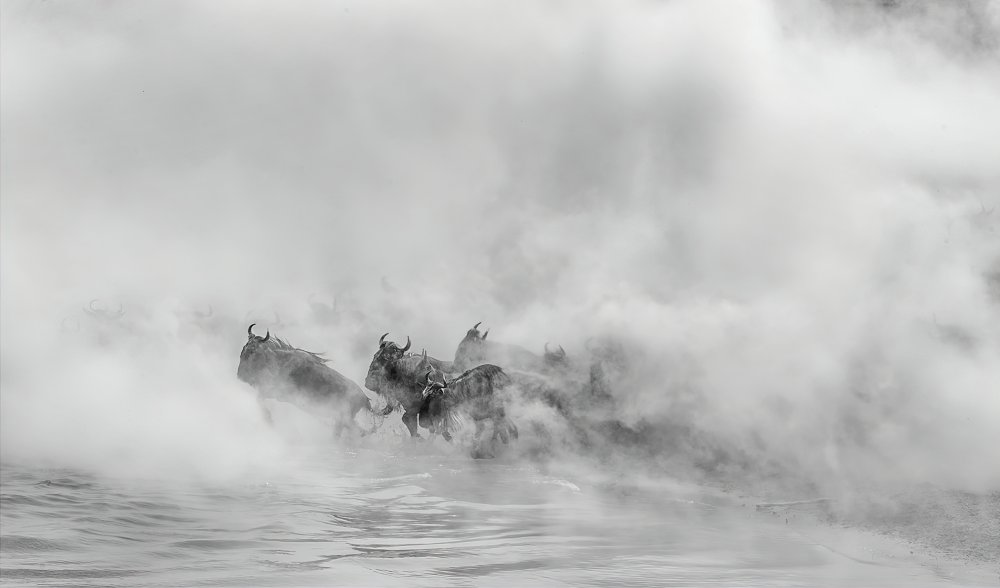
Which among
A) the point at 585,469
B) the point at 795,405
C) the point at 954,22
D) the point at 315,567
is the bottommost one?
the point at 315,567

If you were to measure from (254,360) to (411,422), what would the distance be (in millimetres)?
3137

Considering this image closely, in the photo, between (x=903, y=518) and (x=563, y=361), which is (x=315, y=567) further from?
(x=563, y=361)

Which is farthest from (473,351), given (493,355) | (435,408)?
(435,408)

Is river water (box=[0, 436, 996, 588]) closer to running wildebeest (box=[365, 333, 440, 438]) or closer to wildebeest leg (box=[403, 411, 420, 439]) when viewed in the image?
wildebeest leg (box=[403, 411, 420, 439])

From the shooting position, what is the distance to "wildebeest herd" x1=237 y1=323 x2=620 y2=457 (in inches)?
616

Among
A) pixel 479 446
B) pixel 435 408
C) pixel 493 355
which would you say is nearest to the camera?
pixel 479 446

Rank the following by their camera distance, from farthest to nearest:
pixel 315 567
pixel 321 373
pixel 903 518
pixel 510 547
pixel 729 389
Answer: pixel 321 373 → pixel 729 389 → pixel 903 518 → pixel 510 547 → pixel 315 567

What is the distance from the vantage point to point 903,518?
10.2 metres

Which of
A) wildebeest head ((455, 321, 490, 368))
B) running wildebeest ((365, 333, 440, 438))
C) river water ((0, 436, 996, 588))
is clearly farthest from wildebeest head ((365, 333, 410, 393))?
river water ((0, 436, 996, 588))

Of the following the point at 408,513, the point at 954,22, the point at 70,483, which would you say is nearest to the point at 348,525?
the point at 408,513

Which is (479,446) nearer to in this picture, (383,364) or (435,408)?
(435,408)

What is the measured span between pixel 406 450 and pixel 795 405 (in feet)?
21.6

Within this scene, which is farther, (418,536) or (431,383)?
(431,383)

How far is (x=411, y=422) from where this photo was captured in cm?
1703
